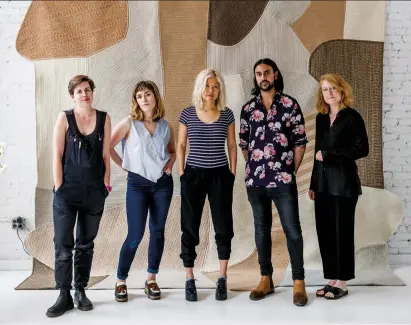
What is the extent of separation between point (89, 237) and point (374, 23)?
8.77ft

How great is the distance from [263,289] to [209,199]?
0.70 m

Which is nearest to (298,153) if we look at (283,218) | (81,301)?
(283,218)

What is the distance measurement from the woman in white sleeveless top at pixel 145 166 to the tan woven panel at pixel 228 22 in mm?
978

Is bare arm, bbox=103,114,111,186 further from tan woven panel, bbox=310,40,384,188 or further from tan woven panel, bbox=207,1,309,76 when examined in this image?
tan woven panel, bbox=310,40,384,188

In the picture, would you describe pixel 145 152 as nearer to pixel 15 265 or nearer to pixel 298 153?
pixel 298 153

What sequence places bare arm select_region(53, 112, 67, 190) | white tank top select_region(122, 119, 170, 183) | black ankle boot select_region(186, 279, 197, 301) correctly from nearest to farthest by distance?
bare arm select_region(53, 112, 67, 190) < white tank top select_region(122, 119, 170, 183) < black ankle boot select_region(186, 279, 197, 301)

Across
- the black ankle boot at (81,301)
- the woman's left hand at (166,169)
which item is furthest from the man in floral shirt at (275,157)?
the black ankle boot at (81,301)

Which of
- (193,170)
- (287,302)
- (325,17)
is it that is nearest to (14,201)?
(193,170)

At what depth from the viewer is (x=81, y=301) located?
325 centimetres

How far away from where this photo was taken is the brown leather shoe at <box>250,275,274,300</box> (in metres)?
3.45

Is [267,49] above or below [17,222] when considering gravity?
above

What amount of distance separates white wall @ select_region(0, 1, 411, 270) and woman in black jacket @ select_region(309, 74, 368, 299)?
1116 mm

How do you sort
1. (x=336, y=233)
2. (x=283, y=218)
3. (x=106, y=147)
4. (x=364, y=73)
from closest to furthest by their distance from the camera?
(x=106, y=147) < (x=283, y=218) < (x=336, y=233) < (x=364, y=73)

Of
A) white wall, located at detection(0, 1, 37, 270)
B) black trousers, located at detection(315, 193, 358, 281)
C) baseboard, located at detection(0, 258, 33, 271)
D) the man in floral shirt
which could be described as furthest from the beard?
baseboard, located at detection(0, 258, 33, 271)
